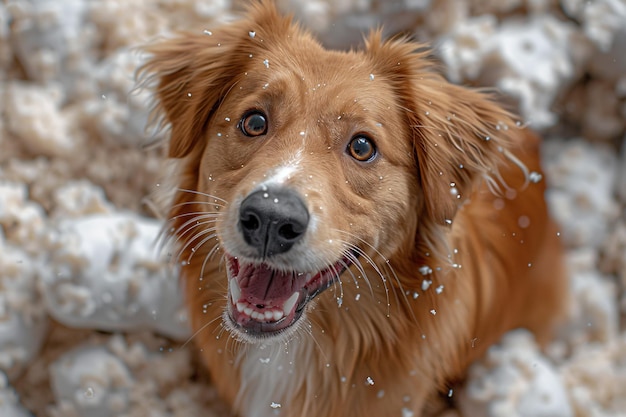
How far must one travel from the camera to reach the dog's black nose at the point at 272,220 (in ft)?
6.46

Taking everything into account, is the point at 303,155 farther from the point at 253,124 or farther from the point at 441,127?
the point at 441,127

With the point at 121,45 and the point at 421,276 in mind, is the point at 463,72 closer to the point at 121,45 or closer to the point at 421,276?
the point at 421,276

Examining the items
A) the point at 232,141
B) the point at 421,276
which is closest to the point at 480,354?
the point at 421,276

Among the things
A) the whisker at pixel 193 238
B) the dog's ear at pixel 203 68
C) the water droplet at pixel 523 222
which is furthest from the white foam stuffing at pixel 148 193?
the water droplet at pixel 523 222

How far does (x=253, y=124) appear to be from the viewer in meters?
2.29

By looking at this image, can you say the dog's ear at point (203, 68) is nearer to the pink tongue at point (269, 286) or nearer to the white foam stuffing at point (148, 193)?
the white foam stuffing at point (148, 193)

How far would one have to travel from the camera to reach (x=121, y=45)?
384 cm

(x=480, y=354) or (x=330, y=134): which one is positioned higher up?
(x=330, y=134)

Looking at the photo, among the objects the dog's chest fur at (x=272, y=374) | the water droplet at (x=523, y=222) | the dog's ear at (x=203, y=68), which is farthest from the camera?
the water droplet at (x=523, y=222)

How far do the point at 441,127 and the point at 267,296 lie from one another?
814 millimetres

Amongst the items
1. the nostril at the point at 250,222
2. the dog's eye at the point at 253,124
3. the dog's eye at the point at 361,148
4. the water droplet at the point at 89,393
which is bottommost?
the water droplet at the point at 89,393

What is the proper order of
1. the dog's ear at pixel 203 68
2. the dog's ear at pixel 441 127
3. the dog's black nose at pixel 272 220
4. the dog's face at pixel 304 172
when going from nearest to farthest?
the dog's black nose at pixel 272 220 < the dog's face at pixel 304 172 < the dog's ear at pixel 441 127 < the dog's ear at pixel 203 68

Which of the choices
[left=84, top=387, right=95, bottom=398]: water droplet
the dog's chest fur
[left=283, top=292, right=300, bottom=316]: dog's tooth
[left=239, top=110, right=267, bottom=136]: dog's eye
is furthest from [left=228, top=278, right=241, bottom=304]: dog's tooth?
[left=84, top=387, right=95, bottom=398]: water droplet

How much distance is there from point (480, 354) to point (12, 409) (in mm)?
2038
